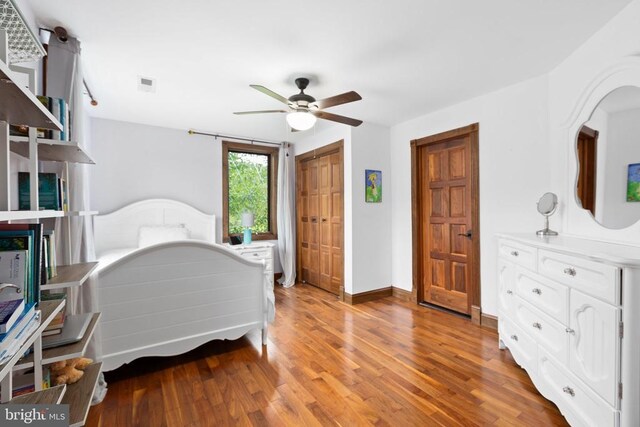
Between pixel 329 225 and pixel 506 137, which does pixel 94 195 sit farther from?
pixel 506 137

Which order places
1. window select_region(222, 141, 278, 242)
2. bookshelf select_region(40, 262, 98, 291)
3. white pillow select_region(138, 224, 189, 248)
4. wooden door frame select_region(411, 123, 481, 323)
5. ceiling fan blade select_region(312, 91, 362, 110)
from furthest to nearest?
1. window select_region(222, 141, 278, 242)
2. white pillow select_region(138, 224, 189, 248)
3. wooden door frame select_region(411, 123, 481, 323)
4. ceiling fan blade select_region(312, 91, 362, 110)
5. bookshelf select_region(40, 262, 98, 291)

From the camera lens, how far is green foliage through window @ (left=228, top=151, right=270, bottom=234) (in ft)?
15.9

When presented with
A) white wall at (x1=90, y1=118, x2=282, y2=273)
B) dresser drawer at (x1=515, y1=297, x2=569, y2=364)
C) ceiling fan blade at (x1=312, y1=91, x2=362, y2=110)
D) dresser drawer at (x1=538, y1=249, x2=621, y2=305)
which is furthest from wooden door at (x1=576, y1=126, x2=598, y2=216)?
white wall at (x1=90, y1=118, x2=282, y2=273)

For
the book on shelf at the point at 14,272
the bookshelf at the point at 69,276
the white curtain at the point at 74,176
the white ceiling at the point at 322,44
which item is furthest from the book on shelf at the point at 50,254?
the white ceiling at the point at 322,44

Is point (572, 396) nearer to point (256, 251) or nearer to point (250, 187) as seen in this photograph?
point (256, 251)

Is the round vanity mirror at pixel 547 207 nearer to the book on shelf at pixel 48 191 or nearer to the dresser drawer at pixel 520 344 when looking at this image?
the dresser drawer at pixel 520 344

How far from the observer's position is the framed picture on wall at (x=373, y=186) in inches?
158

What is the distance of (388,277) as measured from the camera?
4.21m

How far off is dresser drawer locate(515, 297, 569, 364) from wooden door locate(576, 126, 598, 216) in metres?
0.84

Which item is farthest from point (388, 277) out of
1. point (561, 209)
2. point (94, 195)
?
point (94, 195)

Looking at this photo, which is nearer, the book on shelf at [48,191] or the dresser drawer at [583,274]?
the dresser drawer at [583,274]

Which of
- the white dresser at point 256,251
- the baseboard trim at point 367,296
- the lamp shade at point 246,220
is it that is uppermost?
the lamp shade at point 246,220

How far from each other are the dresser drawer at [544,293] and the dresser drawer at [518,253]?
0.06 meters

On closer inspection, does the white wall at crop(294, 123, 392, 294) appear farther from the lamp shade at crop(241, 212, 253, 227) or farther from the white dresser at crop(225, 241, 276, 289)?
the lamp shade at crop(241, 212, 253, 227)
